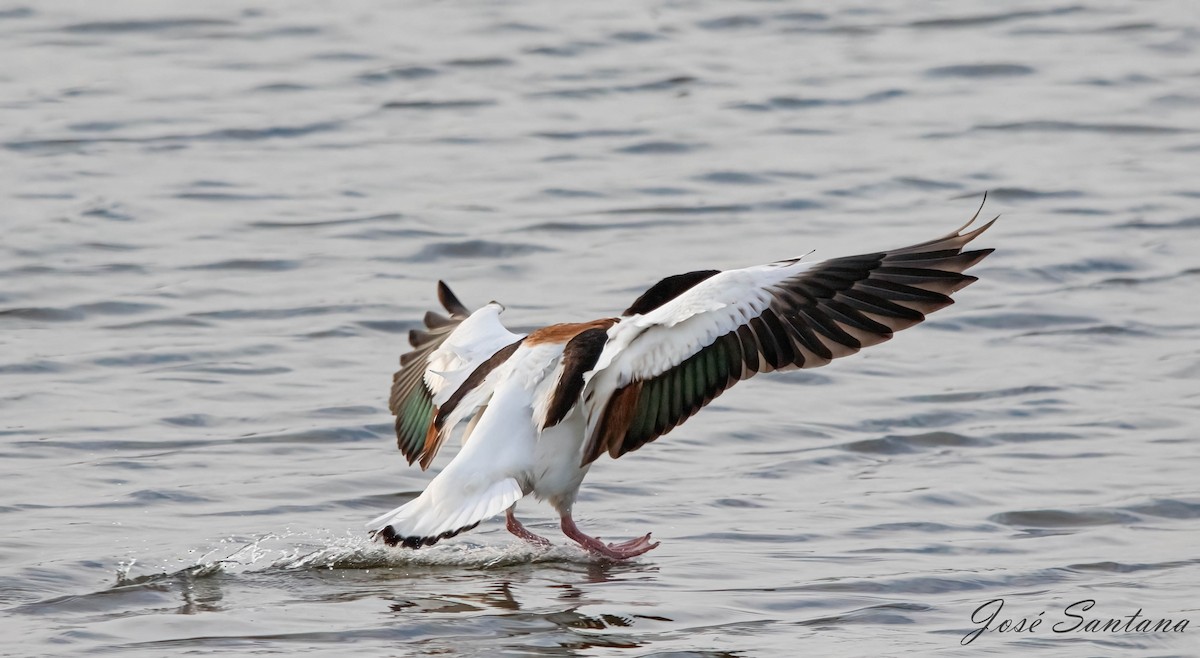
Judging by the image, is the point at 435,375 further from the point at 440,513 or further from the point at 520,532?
the point at 440,513

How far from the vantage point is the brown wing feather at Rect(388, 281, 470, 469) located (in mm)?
7883

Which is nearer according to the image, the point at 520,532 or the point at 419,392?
the point at 520,532

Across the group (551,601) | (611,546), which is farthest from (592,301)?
(551,601)

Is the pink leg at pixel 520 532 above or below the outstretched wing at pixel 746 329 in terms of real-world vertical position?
below

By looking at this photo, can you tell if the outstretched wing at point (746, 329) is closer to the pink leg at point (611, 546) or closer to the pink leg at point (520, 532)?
the pink leg at point (611, 546)

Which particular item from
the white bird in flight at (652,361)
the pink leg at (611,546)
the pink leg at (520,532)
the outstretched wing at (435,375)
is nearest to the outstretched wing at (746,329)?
the white bird in flight at (652,361)

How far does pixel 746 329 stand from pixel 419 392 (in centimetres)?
185

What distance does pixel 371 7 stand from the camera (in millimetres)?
17859

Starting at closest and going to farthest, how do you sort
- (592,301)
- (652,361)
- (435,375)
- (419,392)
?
(652,361) → (435,375) → (419,392) → (592,301)

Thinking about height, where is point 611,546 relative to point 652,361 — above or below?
below

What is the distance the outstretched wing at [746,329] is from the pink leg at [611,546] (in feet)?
1.19

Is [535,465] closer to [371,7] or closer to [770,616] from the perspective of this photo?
[770,616]

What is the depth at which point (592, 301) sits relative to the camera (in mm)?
10664

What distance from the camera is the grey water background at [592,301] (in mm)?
6527
